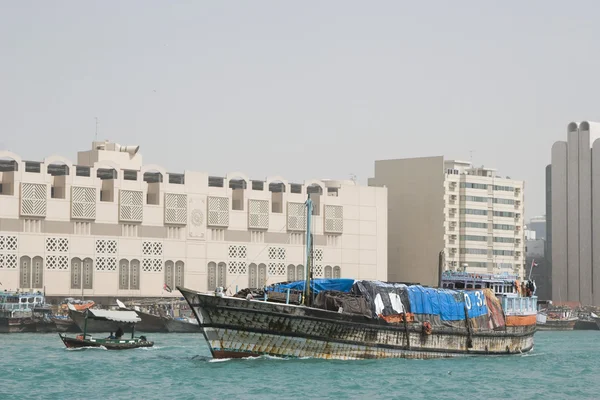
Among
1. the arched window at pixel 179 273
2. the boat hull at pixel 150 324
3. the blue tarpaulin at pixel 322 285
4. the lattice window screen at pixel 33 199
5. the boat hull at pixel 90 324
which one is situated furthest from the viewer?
the arched window at pixel 179 273

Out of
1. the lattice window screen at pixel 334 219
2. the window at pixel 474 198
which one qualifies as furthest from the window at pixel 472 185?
the lattice window screen at pixel 334 219

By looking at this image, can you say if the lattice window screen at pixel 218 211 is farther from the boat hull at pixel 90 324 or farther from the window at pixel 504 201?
the window at pixel 504 201

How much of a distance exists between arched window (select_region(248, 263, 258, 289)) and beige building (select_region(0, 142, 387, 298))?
0.11 metres

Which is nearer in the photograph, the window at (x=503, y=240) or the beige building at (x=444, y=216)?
the beige building at (x=444, y=216)

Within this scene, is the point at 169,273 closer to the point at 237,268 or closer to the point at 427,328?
the point at 237,268

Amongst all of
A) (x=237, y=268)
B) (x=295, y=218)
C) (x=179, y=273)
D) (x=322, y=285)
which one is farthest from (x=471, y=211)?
(x=322, y=285)

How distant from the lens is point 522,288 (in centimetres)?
7288

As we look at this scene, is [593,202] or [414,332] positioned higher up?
[593,202]

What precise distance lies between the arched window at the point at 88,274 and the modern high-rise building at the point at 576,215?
9095 centimetres

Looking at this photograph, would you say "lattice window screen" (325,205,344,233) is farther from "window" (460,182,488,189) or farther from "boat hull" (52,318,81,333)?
"boat hull" (52,318,81,333)

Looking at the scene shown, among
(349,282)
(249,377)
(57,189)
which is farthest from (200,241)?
(249,377)

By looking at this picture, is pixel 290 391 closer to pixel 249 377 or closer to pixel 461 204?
pixel 249 377

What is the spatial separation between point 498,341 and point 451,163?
112388 millimetres

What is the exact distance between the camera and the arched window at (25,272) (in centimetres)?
11981
